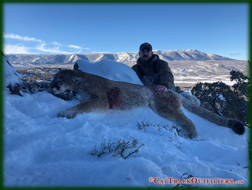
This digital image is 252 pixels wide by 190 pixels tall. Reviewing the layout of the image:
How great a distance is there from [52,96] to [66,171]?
247 cm

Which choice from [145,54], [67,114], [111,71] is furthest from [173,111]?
[145,54]

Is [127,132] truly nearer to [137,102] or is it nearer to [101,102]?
[101,102]

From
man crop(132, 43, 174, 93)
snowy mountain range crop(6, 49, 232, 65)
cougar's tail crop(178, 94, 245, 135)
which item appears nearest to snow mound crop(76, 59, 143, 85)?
man crop(132, 43, 174, 93)

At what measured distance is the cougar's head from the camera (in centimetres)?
357

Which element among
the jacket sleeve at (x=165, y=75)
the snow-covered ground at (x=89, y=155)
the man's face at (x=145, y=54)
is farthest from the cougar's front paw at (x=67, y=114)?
the man's face at (x=145, y=54)

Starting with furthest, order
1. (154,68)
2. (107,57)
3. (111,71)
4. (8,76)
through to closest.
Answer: (107,57) → (154,68) → (111,71) → (8,76)

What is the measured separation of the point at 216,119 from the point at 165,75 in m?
2.31

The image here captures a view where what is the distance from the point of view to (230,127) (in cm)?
407

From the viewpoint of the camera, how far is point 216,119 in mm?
4418

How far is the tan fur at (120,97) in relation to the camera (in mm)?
3604

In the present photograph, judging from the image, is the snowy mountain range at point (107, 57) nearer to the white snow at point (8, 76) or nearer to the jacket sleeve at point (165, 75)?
the jacket sleeve at point (165, 75)

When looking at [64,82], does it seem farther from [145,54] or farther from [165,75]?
[145,54]

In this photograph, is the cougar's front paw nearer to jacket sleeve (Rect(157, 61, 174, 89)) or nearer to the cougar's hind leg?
the cougar's hind leg

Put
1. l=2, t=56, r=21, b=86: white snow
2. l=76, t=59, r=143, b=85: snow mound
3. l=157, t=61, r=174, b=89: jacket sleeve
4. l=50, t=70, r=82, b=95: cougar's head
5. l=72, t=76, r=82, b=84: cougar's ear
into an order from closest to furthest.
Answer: l=2, t=56, r=21, b=86: white snow → l=50, t=70, r=82, b=95: cougar's head → l=72, t=76, r=82, b=84: cougar's ear → l=157, t=61, r=174, b=89: jacket sleeve → l=76, t=59, r=143, b=85: snow mound
